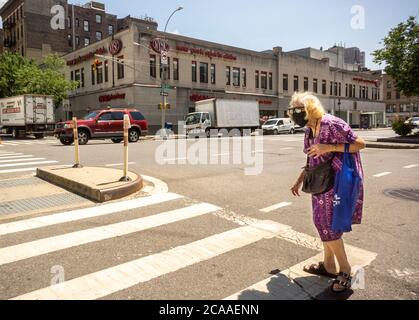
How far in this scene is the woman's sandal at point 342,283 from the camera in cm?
323

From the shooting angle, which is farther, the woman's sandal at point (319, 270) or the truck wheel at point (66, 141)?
the truck wheel at point (66, 141)

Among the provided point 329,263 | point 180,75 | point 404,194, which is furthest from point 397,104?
point 329,263

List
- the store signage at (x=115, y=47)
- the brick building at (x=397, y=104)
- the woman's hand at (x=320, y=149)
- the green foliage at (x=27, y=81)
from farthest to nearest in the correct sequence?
the brick building at (x=397, y=104), the green foliage at (x=27, y=81), the store signage at (x=115, y=47), the woman's hand at (x=320, y=149)

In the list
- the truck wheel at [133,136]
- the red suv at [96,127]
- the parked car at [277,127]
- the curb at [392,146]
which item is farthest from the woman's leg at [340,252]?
the parked car at [277,127]

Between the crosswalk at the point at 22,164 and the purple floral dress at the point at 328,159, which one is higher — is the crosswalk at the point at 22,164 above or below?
below

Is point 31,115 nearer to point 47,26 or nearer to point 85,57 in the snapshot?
point 85,57

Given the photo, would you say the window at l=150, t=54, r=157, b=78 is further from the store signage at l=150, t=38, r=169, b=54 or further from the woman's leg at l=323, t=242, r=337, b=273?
the woman's leg at l=323, t=242, r=337, b=273

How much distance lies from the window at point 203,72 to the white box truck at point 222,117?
7.51 meters

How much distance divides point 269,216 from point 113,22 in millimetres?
73045

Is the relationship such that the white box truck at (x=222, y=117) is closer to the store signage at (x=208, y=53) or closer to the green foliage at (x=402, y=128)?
the store signage at (x=208, y=53)

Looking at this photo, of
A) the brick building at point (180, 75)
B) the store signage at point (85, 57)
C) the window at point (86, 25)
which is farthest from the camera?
the window at point (86, 25)

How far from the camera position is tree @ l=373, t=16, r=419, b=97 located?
21625mm

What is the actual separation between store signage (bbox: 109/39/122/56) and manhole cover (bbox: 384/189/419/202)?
114 feet
